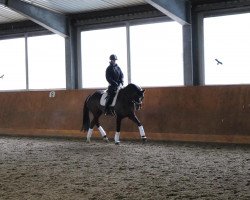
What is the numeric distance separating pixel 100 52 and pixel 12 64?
4.98m

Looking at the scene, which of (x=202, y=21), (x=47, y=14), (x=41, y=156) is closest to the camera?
(x=41, y=156)

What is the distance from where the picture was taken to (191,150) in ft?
27.3

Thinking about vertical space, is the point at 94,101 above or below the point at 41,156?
above

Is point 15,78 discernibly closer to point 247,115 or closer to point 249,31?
point 249,31

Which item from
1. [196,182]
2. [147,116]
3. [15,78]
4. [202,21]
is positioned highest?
[202,21]

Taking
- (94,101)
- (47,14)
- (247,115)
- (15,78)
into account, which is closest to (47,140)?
(94,101)

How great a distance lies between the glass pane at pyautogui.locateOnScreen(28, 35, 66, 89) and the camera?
16.8m

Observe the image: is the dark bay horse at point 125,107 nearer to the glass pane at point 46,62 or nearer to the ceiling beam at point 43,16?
the ceiling beam at point 43,16

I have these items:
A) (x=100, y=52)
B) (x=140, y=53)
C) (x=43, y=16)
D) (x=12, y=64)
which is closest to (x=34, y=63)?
(x=12, y=64)

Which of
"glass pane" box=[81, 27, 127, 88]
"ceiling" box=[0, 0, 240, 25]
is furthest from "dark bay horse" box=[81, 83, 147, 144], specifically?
"ceiling" box=[0, 0, 240, 25]

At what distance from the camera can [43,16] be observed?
15320mm

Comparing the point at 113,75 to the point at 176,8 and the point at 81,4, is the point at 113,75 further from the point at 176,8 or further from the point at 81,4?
the point at 81,4

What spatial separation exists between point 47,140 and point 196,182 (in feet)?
21.5

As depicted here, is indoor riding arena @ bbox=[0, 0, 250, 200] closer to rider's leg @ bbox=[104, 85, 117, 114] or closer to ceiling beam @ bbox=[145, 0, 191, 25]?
ceiling beam @ bbox=[145, 0, 191, 25]
